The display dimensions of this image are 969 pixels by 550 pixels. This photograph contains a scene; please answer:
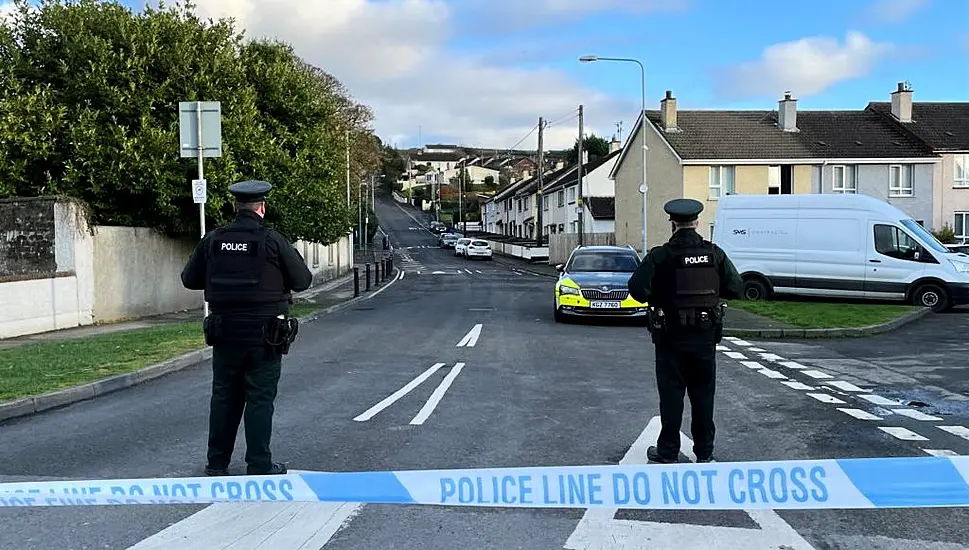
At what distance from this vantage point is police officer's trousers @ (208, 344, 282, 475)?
5207 mm

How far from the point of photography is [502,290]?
29172 millimetres

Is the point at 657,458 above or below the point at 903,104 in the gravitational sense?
below

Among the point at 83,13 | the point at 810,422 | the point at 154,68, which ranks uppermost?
the point at 83,13

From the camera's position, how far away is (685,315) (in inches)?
213

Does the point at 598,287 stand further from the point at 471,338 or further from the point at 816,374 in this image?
the point at 816,374

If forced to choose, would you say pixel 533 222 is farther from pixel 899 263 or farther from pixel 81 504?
pixel 81 504

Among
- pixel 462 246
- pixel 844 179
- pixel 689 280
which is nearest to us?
pixel 689 280

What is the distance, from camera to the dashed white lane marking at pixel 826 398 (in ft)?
27.2

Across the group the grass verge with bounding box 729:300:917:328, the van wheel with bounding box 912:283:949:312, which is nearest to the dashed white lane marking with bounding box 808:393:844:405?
the grass verge with bounding box 729:300:917:328

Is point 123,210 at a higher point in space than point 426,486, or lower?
higher

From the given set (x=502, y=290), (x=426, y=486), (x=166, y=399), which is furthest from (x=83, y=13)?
(x=426, y=486)

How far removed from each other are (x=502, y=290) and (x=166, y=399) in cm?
2084

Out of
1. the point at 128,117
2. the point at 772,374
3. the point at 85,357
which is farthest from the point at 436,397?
the point at 128,117

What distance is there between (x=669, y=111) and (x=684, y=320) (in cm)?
3998
